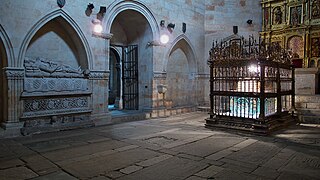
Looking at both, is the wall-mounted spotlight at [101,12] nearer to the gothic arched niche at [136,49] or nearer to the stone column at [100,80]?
the stone column at [100,80]

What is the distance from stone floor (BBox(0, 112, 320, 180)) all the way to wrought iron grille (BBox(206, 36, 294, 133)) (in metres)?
0.39

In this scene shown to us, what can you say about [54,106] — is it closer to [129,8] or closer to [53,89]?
[53,89]

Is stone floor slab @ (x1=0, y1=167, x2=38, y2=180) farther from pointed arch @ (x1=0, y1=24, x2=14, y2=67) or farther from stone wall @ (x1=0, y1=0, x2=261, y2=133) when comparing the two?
pointed arch @ (x1=0, y1=24, x2=14, y2=67)

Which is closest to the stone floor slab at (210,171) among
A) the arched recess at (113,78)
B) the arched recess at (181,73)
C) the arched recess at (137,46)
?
the arched recess at (137,46)

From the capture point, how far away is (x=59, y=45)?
6301mm

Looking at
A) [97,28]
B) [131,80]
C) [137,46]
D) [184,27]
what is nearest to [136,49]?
[137,46]

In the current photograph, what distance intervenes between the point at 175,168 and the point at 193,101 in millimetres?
6726

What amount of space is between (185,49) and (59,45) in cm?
480

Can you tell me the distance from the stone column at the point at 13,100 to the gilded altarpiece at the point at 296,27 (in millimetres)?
8064

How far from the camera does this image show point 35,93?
5.43 metres

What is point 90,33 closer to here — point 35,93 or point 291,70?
point 35,93

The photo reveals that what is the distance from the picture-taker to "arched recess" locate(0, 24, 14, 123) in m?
5.02

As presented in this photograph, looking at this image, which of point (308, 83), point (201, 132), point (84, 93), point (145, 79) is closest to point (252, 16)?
point (308, 83)

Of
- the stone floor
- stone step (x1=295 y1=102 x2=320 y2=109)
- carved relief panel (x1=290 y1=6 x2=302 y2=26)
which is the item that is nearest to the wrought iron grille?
the stone floor
